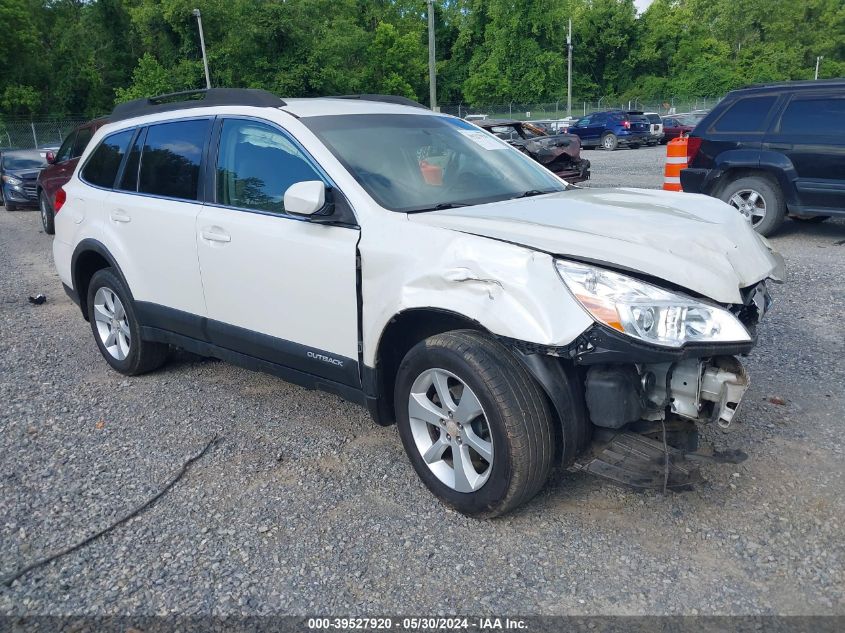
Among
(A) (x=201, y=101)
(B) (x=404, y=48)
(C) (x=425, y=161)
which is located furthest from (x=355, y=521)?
(B) (x=404, y=48)

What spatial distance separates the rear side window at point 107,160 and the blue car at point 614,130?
2701 cm

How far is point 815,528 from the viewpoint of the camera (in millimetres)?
3102

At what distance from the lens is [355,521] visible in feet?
10.9

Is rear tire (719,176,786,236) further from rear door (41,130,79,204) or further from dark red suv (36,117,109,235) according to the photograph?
rear door (41,130,79,204)

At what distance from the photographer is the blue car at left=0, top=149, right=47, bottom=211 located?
16.4m

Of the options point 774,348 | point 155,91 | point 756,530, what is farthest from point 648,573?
point 155,91

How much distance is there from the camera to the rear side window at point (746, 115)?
8.88 m

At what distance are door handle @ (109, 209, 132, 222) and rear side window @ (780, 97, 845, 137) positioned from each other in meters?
7.50

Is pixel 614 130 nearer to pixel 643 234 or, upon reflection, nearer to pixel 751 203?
pixel 751 203

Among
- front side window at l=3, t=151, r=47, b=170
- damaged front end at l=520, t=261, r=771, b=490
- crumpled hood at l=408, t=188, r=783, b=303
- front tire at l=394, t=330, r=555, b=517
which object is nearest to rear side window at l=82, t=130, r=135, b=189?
crumpled hood at l=408, t=188, r=783, b=303

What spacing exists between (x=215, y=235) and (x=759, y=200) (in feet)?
24.0

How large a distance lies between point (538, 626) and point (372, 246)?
1768 millimetres

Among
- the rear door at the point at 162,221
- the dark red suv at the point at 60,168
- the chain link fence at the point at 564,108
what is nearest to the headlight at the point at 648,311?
the rear door at the point at 162,221

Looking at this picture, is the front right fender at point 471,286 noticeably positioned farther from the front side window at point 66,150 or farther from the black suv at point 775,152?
the front side window at point 66,150
